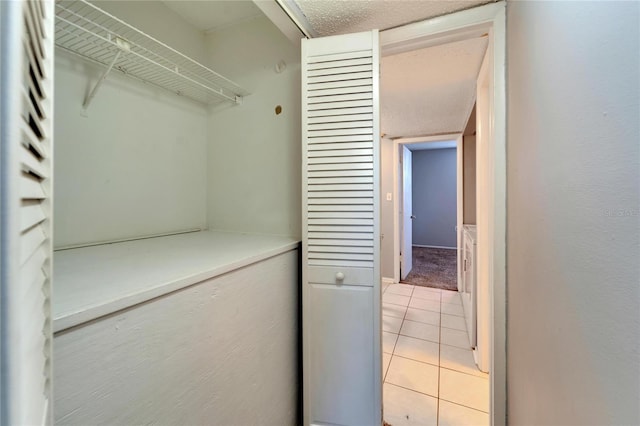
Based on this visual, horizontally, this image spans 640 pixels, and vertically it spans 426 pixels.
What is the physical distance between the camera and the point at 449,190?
5535 millimetres

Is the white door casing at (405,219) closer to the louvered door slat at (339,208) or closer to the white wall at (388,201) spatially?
the white wall at (388,201)

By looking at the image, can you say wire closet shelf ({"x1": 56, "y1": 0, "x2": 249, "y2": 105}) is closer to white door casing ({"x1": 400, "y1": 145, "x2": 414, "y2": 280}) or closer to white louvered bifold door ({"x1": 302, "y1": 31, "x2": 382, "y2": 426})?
white louvered bifold door ({"x1": 302, "y1": 31, "x2": 382, "y2": 426})

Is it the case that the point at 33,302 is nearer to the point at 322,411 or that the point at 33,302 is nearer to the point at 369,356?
the point at 369,356

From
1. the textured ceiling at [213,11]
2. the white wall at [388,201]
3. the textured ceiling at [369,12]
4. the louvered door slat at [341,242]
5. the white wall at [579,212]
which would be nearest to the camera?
the white wall at [579,212]

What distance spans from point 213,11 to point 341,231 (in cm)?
143

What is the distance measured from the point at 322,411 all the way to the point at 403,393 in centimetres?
65

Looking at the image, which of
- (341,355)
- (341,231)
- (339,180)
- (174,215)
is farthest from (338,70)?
(341,355)

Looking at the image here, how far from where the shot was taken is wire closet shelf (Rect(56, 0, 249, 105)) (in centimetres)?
88

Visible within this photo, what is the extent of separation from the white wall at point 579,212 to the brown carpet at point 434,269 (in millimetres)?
2759

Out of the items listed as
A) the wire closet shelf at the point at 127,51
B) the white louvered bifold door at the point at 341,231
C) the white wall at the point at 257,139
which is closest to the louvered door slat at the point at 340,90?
the white louvered bifold door at the point at 341,231

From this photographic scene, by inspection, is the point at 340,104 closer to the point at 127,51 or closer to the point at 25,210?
the point at 127,51

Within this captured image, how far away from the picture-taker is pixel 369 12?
3.38 ft

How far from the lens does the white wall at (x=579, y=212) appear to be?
1.35 feet

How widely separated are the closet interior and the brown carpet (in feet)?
9.18
